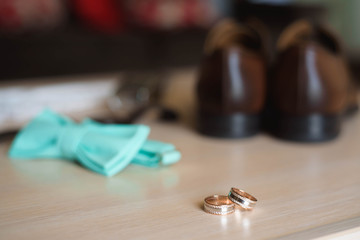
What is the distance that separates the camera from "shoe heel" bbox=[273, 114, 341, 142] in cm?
57

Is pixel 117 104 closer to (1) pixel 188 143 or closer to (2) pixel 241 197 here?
(1) pixel 188 143

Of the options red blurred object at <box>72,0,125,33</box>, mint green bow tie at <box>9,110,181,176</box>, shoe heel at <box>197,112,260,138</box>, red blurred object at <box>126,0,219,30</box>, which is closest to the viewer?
mint green bow tie at <box>9,110,181,176</box>

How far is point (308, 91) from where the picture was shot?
556 millimetres

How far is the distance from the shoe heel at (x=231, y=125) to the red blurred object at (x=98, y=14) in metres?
1.30

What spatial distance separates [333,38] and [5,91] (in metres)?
0.69

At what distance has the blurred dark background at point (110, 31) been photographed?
5.03ft

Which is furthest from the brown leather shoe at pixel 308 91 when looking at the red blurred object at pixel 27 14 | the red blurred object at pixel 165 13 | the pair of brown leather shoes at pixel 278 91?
the red blurred object at pixel 165 13

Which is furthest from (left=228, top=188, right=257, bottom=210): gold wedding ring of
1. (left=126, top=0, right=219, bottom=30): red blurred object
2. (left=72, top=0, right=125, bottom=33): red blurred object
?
(left=126, top=0, right=219, bottom=30): red blurred object

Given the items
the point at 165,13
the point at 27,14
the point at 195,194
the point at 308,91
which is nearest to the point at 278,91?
the point at 308,91

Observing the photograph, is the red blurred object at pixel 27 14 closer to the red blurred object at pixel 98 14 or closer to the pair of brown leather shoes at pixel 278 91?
the red blurred object at pixel 98 14

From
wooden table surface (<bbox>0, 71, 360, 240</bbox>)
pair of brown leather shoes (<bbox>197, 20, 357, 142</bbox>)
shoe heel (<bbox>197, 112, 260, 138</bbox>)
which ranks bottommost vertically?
wooden table surface (<bbox>0, 71, 360, 240</bbox>)

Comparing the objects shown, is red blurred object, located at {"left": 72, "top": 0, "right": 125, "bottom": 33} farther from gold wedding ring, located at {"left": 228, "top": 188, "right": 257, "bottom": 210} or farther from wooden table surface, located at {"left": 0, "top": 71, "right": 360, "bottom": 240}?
gold wedding ring, located at {"left": 228, "top": 188, "right": 257, "bottom": 210}

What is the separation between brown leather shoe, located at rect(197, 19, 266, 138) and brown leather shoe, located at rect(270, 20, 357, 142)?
0.03m

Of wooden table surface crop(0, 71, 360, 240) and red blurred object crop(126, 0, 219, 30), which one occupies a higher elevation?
red blurred object crop(126, 0, 219, 30)
